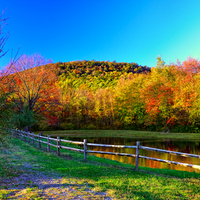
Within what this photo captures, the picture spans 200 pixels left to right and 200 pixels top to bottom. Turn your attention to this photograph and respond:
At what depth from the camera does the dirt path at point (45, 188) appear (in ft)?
15.7

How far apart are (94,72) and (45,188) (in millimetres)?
66575

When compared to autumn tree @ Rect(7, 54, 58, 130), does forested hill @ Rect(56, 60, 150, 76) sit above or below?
above

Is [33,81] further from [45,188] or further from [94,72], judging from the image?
[94,72]

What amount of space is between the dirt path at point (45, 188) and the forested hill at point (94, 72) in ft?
154

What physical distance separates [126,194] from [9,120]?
486 centimetres

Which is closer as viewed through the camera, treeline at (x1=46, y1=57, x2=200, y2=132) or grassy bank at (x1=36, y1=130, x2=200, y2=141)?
grassy bank at (x1=36, y1=130, x2=200, y2=141)

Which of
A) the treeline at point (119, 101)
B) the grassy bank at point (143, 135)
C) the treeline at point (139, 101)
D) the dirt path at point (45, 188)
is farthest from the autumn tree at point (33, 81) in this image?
the dirt path at point (45, 188)

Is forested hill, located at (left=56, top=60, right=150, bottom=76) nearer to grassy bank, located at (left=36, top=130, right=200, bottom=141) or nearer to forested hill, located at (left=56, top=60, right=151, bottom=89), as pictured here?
forested hill, located at (left=56, top=60, right=151, bottom=89)

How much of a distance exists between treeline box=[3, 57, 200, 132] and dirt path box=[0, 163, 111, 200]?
1311 cm

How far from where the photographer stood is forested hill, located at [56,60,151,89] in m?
59.1

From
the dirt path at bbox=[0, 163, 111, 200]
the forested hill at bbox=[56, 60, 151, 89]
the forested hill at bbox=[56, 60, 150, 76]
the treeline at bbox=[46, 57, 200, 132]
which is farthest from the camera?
the forested hill at bbox=[56, 60, 150, 76]

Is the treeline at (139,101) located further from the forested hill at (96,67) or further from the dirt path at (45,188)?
the dirt path at (45,188)

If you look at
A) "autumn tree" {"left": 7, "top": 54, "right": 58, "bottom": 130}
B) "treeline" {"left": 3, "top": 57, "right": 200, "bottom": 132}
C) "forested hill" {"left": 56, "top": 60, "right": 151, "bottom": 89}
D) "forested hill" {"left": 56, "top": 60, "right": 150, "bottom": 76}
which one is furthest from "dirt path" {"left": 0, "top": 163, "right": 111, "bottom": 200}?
"forested hill" {"left": 56, "top": 60, "right": 150, "bottom": 76}

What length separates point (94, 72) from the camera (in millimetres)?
70688
